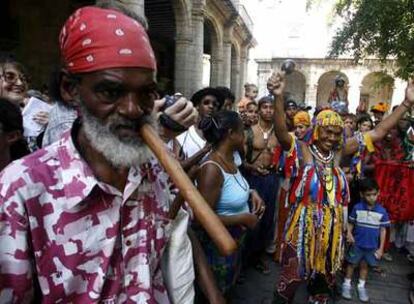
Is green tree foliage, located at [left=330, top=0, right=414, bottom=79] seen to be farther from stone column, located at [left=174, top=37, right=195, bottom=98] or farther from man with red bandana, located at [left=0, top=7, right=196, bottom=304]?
man with red bandana, located at [left=0, top=7, right=196, bottom=304]

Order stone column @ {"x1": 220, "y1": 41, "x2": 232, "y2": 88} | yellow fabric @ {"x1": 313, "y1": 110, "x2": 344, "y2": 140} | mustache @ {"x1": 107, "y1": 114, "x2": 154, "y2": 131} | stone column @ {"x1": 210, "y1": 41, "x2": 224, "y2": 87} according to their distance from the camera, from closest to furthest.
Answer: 1. mustache @ {"x1": 107, "y1": 114, "x2": 154, "y2": 131}
2. yellow fabric @ {"x1": 313, "y1": 110, "x2": 344, "y2": 140}
3. stone column @ {"x1": 210, "y1": 41, "x2": 224, "y2": 87}
4. stone column @ {"x1": 220, "y1": 41, "x2": 232, "y2": 88}

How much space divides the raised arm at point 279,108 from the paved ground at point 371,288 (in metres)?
1.67

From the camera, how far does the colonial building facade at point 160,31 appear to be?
8539 mm

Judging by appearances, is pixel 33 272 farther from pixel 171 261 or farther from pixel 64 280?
pixel 171 261

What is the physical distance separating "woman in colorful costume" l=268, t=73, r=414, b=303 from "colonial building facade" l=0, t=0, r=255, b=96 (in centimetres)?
262

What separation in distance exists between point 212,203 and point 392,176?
11.8ft

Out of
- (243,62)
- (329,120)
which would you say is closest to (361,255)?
(329,120)

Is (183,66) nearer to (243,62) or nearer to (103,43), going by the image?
(103,43)

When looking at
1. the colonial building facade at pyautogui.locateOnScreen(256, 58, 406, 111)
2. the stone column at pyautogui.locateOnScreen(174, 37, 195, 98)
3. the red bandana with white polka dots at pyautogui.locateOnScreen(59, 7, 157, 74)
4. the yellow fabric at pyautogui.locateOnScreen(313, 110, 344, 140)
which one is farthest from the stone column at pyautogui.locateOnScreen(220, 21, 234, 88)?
the red bandana with white polka dots at pyautogui.locateOnScreen(59, 7, 157, 74)

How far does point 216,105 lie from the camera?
3957 millimetres

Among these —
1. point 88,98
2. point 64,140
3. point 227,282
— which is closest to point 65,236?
point 64,140

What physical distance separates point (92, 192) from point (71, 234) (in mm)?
134

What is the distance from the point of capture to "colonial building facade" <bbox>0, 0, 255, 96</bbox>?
8.54 metres

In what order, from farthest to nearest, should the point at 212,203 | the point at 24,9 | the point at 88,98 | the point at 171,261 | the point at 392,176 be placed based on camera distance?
the point at 24,9 < the point at 392,176 < the point at 212,203 < the point at 171,261 < the point at 88,98
